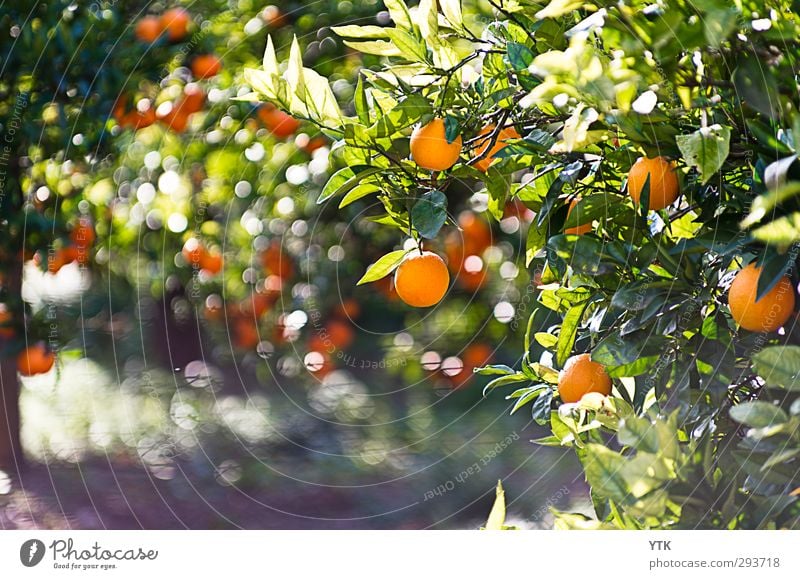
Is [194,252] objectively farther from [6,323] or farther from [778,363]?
[778,363]

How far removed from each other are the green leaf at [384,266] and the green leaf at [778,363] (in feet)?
0.56

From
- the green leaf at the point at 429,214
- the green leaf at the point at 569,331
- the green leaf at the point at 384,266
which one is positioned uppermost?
the green leaf at the point at 429,214

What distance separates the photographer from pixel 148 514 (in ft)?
2.17

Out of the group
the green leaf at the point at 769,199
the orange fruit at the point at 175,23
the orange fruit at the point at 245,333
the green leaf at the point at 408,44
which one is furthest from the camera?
the orange fruit at the point at 245,333

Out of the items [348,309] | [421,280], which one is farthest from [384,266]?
[348,309]

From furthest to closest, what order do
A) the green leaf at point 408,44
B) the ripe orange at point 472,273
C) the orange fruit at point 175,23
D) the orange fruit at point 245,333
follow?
the orange fruit at point 245,333 → the ripe orange at point 472,273 → the orange fruit at point 175,23 → the green leaf at point 408,44

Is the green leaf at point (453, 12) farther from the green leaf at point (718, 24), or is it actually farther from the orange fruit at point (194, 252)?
the orange fruit at point (194, 252)

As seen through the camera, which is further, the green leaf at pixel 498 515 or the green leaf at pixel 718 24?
the green leaf at pixel 498 515

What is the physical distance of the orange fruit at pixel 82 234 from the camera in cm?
78

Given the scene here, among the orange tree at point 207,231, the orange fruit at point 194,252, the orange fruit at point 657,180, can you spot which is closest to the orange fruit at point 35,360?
the orange tree at point 207,231

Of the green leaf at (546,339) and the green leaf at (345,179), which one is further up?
the green leaf at (345,179)

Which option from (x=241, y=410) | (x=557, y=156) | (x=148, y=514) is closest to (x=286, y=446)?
(x=241, y=410)

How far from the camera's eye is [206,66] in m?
0.75

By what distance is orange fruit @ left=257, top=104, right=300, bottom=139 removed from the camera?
0.78 metres
